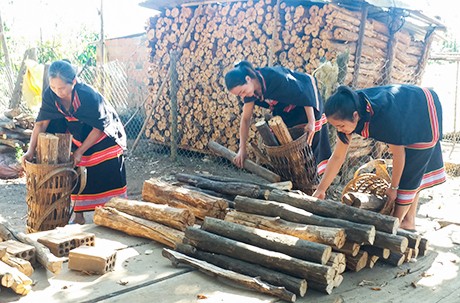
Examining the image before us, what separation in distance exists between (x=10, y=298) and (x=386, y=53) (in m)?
6.78

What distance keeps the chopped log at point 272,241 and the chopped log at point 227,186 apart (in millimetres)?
506

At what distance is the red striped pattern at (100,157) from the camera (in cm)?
413

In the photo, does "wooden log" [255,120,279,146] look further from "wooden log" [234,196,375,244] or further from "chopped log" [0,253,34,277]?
"chopped log" [0,253,34,277]

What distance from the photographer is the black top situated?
379cm

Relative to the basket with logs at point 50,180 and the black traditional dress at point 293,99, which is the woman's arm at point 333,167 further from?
the basket with logs at point 50,180

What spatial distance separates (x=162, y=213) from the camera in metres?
3.00

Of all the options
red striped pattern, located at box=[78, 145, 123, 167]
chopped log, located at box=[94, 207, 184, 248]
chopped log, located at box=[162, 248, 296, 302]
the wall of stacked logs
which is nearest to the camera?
chopped log, located at box=[162, 248, 296, 302]

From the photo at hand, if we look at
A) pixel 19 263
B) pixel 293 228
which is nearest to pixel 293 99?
pixel 293 228

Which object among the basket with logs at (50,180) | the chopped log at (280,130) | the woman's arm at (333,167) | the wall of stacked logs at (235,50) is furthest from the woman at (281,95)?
the wall of stacked logs at (235,50)

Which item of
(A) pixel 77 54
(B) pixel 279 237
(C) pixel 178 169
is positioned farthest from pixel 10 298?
(A) pixel 77 54

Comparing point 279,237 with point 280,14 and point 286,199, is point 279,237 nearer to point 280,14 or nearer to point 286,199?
point 286,199

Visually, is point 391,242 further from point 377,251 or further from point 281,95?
point 281,95

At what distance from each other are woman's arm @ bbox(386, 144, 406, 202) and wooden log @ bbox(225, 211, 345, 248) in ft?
3.37

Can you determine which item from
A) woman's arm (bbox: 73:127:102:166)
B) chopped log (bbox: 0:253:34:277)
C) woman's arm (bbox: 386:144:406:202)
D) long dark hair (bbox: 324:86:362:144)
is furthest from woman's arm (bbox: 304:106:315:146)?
chopped log (bbox: 0:253:34:277)
